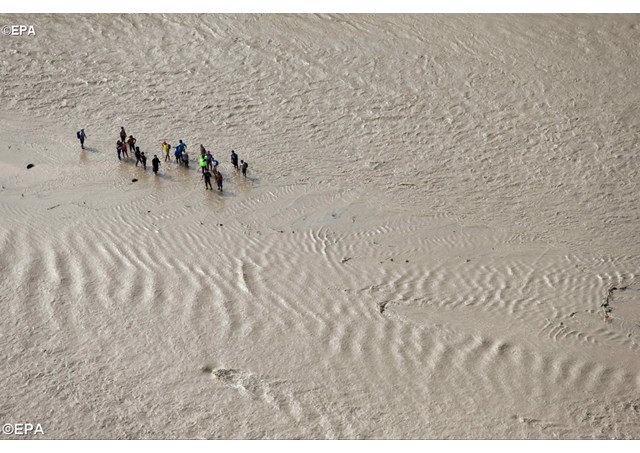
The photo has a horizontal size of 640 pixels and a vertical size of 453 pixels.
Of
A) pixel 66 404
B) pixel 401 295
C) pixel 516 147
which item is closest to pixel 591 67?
pixel 516 147

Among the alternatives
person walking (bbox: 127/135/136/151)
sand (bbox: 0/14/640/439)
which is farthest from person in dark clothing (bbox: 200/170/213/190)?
person walking (bbox: 127/135/136/151)

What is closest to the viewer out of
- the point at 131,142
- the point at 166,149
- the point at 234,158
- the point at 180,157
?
the point at 234,158

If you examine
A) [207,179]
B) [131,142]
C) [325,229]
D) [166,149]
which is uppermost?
[131,142]

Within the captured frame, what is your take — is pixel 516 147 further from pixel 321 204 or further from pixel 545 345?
pixel 545 345

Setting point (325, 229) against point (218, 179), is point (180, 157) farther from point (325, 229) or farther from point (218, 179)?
point (325, 229)

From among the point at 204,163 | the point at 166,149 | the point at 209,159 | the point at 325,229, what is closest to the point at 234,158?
the point at 209,159

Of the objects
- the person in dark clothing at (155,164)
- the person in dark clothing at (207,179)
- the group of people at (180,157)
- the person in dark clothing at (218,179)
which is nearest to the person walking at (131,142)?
the group of people at (180,157)

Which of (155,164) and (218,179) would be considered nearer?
(218,179)
